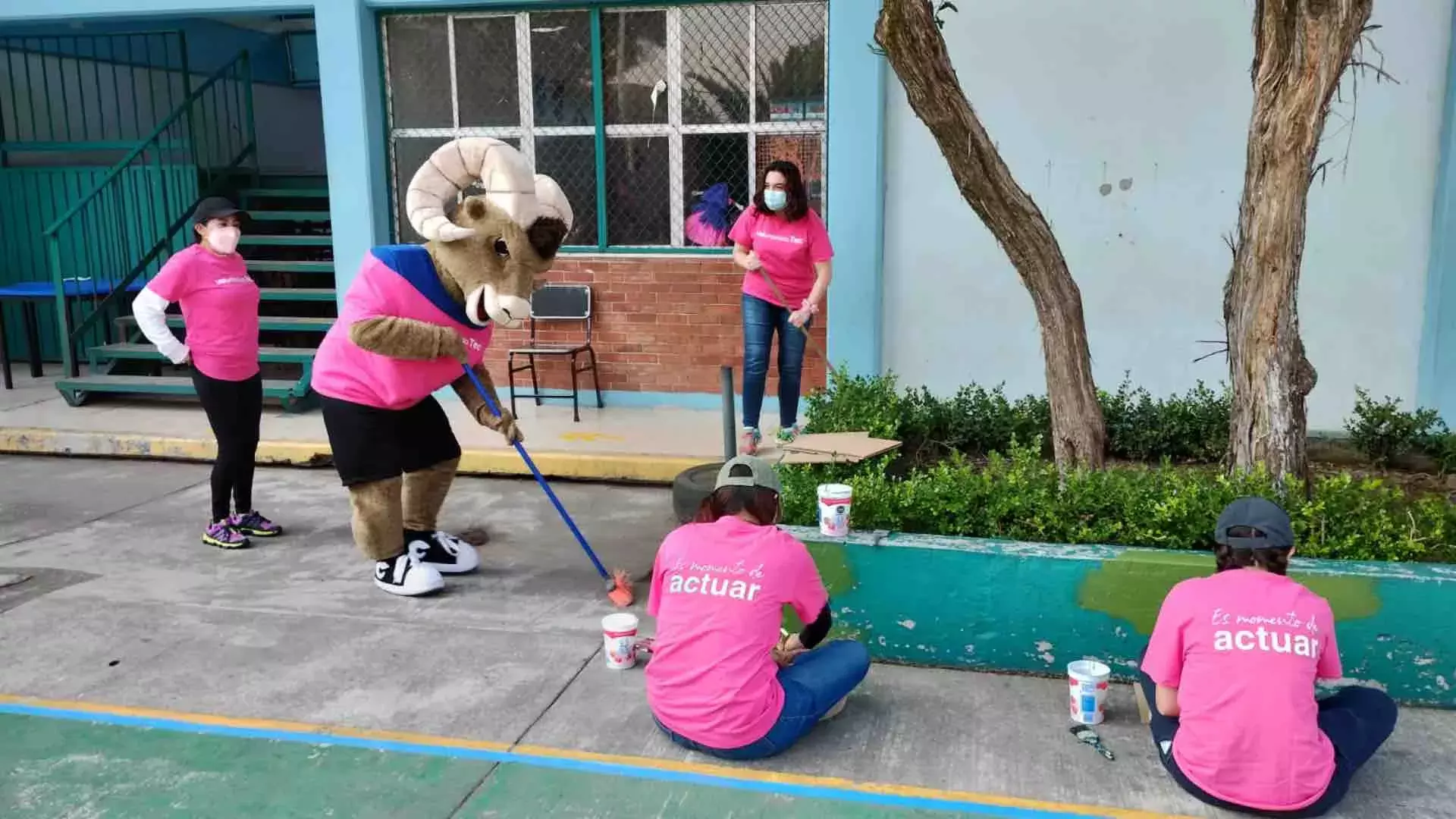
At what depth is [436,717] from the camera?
3922 mm

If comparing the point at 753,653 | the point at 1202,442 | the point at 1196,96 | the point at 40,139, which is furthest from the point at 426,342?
the point at 40,139

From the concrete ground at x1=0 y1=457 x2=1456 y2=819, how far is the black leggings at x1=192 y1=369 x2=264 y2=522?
386 millimetres

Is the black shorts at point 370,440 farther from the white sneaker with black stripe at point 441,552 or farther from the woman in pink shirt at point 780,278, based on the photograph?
the woman in pink shirt at point 780,278

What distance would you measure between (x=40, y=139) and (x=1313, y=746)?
12.2m

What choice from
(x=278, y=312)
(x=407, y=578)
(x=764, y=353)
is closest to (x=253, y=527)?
(x=407, y=578)

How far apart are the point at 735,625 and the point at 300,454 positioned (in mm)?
5217

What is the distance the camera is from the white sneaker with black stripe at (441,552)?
5.34m

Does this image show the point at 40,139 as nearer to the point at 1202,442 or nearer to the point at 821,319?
the point at 821,319

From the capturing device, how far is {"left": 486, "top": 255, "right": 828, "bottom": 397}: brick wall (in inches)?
336

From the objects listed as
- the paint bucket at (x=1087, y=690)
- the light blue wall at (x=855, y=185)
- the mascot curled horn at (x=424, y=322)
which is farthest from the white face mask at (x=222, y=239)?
the paint bucket at (x=1087, y=690)

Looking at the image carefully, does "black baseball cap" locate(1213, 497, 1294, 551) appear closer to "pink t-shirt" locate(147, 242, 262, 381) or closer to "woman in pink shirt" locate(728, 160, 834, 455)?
"woman in pink shirt" locate(728, 160, 834, 455)

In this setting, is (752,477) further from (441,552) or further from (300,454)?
(300,454)

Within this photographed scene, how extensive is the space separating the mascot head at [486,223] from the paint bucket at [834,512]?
1.51m

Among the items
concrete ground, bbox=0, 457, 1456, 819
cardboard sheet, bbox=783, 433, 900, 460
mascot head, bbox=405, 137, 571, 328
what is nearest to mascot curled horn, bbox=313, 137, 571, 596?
mascot head, bbox=405, 137, 571, 328
